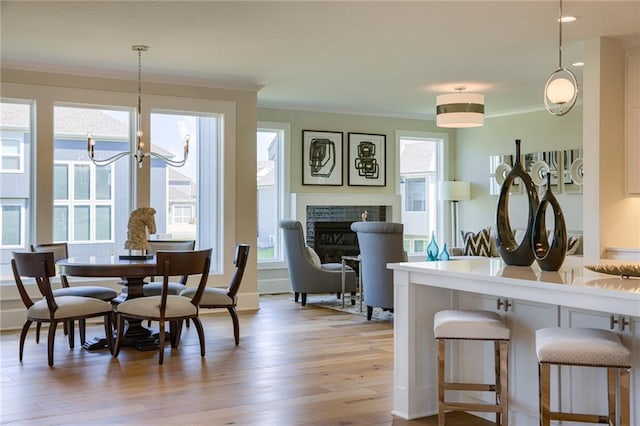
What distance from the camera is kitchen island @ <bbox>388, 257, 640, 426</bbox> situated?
2.97 meters

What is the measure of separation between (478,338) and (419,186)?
7.49 m

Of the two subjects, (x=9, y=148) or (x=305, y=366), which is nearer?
(x=305, y=366)

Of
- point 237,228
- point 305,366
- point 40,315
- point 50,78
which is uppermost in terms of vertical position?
point 50,78

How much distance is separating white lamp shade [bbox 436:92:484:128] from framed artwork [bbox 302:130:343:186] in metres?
2.75

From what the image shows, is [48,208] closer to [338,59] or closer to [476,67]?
[338,59]

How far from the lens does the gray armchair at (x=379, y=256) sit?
6.65 metres

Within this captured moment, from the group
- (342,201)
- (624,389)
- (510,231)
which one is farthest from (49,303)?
(342,201)

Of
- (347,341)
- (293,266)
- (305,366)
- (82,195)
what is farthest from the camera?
(293,266)

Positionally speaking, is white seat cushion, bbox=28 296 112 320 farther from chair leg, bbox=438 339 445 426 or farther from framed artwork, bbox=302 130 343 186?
framed artwork, bbox=302 130 343 186

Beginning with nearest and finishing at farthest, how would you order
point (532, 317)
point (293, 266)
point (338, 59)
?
point (532, 317) < point (338, 59) < point (293, 266)

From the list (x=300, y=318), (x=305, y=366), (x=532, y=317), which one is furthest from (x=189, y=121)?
(x=532, y=317)

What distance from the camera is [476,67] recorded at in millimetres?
6723

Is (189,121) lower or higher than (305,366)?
higher

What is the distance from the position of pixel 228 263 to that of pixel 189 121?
1.64 m
